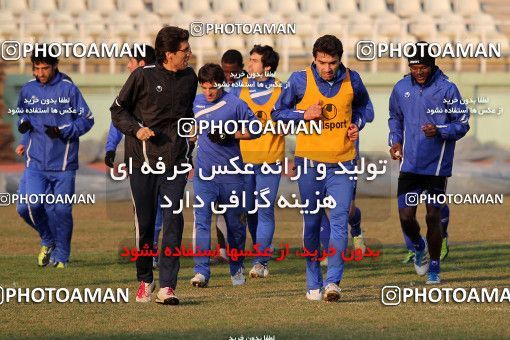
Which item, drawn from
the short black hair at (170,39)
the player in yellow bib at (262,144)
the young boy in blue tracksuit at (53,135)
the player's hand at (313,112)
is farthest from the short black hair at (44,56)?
the player's hand at (313,112)

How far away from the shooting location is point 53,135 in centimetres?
1653

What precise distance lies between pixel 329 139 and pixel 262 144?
129 inches

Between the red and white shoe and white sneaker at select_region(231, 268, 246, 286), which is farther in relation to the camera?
white sneaker at select_region(231, 268, 246, 286)

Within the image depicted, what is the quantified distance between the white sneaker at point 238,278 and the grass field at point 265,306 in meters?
0.11

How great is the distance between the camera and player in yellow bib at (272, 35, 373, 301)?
12.8m

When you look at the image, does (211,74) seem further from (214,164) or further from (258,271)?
(258,271)

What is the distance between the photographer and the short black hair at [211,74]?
1430cm

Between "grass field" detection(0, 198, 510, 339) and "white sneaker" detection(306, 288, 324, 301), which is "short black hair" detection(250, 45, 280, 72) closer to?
"grass field" detection(0, 198, 510, 339)

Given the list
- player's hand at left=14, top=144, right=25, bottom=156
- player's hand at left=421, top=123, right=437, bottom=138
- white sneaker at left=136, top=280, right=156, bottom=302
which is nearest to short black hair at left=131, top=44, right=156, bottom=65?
player's hand at left=14, top=144, right=25, bottom=156

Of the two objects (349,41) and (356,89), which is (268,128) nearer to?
(356,89)

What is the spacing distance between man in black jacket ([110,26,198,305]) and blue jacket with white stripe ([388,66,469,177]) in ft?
9.06

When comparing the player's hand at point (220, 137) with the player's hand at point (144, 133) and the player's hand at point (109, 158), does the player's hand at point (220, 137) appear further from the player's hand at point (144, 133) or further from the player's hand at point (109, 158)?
the player's hand at point (144, 133)

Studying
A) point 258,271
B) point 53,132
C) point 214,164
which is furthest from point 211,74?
point 53,132

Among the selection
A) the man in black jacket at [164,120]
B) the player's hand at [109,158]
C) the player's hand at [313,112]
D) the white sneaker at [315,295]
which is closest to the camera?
the man in black jacket at [164,120]
